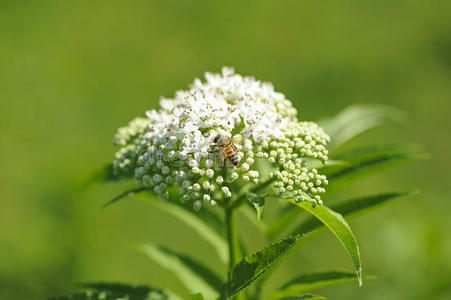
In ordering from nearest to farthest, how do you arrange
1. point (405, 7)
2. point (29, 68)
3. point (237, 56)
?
1. point (29, 68)
2. point (237, 56)
3. point (405, 7)

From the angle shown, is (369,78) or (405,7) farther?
(405,7)

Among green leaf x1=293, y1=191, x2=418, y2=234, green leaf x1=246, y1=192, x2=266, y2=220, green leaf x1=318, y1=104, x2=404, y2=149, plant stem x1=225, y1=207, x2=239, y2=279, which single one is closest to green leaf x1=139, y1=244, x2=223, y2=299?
plant stem x1=225, y1=207, x2=239, y2=279

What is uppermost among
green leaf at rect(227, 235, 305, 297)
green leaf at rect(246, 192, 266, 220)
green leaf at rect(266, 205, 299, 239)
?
green leaf at rect(266, 205, 299, 239)

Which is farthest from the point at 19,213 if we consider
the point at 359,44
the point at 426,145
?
the point at 359,44

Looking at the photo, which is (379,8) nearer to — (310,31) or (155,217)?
(310,31)

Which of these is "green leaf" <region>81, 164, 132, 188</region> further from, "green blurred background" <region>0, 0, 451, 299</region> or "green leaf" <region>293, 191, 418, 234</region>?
"green blurred background" <region>0, 0, 451, 299</region>

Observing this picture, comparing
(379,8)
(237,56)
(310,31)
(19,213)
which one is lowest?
(19,213)

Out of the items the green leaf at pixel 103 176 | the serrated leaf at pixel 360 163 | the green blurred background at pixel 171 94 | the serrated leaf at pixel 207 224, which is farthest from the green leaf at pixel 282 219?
the green blurred background at pixel 171 94
